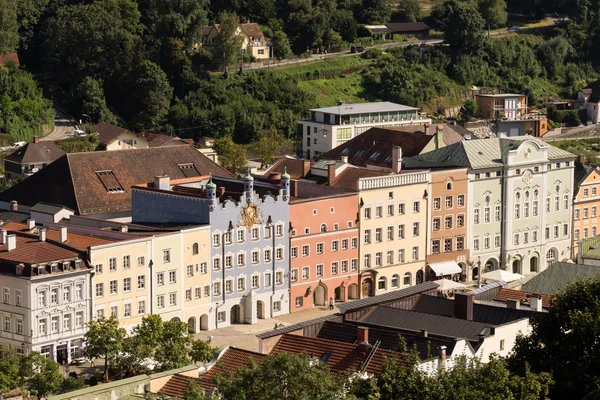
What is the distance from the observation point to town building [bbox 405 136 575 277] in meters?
90.7

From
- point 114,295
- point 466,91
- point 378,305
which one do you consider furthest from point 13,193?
point 466,91

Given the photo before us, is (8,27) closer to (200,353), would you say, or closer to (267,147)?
(267,147)

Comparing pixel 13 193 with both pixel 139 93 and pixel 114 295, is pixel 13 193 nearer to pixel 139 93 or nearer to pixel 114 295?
pixel 114 295

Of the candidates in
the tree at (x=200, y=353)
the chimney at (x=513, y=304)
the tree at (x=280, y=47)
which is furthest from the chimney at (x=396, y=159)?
the tree at (x=280, y=47)

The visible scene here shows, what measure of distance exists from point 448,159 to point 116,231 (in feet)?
83.7

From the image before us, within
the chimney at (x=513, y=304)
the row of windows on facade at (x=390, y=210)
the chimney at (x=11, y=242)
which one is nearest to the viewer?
the chimney at (x=513, y=304)

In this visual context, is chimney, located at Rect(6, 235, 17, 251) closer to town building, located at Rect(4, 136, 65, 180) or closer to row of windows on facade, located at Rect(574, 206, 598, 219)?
town building, located at Rect(4, 136, 65, 180)

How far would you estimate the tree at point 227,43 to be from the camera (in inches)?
5187

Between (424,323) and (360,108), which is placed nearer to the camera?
(424,323)

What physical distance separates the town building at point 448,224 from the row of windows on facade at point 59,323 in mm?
26872

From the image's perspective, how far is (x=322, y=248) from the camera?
81.9 m

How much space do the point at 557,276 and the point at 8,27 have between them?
6854cm

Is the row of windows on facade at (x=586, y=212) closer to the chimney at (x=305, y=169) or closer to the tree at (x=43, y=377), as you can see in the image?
the chimney at (x=305, y=169)

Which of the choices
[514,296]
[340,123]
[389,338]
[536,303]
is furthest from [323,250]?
[340,123]
